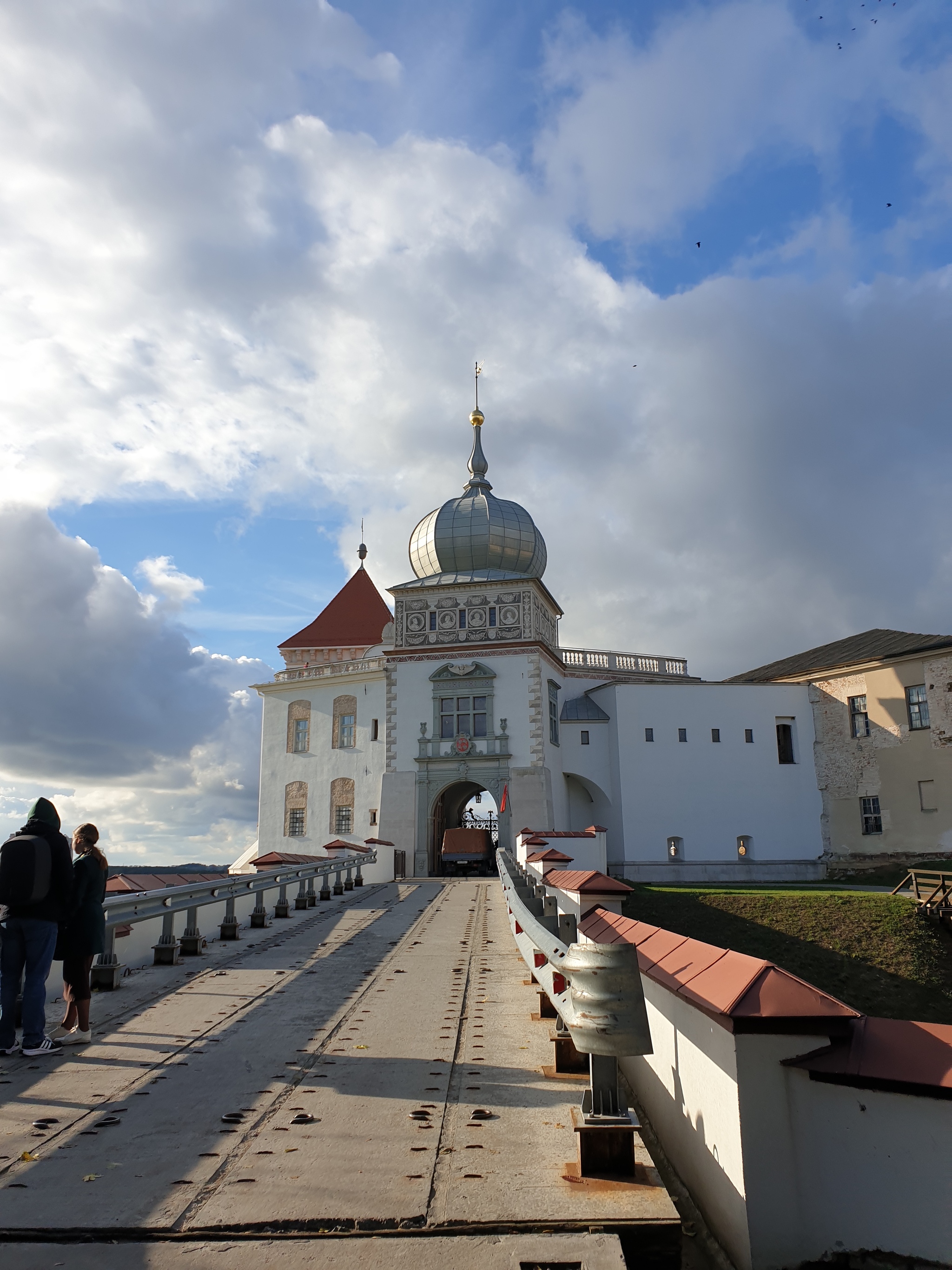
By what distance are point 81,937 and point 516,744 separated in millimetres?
29085

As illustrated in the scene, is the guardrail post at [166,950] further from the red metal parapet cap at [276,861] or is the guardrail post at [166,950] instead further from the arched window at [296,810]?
the arched window at [296,810]

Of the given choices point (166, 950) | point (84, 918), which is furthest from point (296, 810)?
point (84, 918)

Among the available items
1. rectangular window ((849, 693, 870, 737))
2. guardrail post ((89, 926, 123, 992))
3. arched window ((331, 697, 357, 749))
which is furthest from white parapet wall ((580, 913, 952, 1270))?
arched window ((331, 697, 357, 749))

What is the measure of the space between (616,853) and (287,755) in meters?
15.2

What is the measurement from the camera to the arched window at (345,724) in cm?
3994

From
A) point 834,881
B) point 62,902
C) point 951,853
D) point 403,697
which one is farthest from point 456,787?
point 62,902

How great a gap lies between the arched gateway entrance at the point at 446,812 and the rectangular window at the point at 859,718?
578 inches

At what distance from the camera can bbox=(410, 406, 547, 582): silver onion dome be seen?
1596 inches

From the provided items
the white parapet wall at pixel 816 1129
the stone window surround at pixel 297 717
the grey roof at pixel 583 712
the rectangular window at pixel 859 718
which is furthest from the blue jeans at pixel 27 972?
the rectangular window at pixel 859 718

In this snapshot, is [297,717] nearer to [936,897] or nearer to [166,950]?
[936,897]

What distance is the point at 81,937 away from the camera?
7.06m

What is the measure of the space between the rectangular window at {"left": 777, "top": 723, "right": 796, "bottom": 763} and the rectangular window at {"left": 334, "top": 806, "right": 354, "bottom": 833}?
17983 millimetres

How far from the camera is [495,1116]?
4699mm

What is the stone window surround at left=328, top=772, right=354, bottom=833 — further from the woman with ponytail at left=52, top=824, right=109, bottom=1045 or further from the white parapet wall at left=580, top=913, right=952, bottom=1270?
the white parapet wall at left=580, top=913, right=952, bottom=1270
